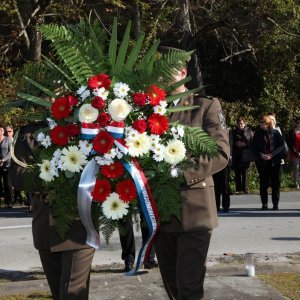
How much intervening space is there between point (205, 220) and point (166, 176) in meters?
0.48

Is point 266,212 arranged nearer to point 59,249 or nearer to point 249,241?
point 249,241

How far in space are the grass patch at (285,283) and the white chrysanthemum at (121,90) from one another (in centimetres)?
271

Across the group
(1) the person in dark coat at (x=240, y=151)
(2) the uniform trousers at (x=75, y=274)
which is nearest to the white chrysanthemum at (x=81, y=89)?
(2) the uniform trousers at (x=75, y=274)

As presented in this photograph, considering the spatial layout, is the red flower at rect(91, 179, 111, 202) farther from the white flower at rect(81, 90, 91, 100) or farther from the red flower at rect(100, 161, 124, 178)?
the white flower at rect(81, 90, 91, 100)

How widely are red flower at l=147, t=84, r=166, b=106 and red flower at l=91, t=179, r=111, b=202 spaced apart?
0.57 m

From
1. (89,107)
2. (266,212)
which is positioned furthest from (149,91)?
(266,212)

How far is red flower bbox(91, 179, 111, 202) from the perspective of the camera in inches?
174

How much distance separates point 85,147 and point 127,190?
37cm

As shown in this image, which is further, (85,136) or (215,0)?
(215,0)

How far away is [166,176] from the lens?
14.8 feet

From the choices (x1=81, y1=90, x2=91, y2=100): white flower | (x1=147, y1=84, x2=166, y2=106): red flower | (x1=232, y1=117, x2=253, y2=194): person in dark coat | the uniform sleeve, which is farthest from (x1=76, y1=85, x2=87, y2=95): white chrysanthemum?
(x1=232, y1=117, x2=253, y2=194): person in dark coat

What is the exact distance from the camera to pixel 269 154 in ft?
44.9

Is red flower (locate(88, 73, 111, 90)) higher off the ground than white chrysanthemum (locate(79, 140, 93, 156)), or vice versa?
red flower (locate(88, 73, 111, 90))

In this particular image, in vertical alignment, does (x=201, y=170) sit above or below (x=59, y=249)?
above
